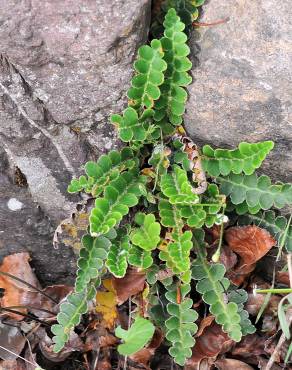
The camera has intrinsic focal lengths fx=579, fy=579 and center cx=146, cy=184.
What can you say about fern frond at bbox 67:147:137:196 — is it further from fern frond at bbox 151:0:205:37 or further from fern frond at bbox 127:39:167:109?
fern frond at bbox 151:0:205:37

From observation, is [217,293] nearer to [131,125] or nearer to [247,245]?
[247,245]

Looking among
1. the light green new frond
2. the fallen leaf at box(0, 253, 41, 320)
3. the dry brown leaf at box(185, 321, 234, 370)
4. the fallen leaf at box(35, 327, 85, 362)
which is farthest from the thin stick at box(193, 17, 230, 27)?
the fallen leaf at box(35, 327, 85, 362)

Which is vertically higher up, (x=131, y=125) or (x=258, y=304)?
(x=131, y=125)

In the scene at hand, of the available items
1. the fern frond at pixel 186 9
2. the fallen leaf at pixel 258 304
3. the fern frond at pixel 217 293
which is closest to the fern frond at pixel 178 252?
the fern frond at pixel 217 293

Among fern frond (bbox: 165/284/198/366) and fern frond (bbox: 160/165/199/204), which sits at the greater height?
fern frond (bbox: 160/165/199/204)

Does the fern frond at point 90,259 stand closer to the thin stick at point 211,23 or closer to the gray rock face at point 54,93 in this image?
the gray rock face at point 54,93

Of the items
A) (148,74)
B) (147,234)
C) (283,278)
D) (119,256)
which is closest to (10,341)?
(119,256)

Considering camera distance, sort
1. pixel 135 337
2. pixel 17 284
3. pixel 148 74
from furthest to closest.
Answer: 1. pixel 17 284
2. pixel 148 74
3. pixel 135 337

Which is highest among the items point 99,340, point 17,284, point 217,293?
point 217,293

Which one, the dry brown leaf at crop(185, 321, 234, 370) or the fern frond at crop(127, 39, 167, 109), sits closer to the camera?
the fern frond at crop(127, 39, 167, 109)
